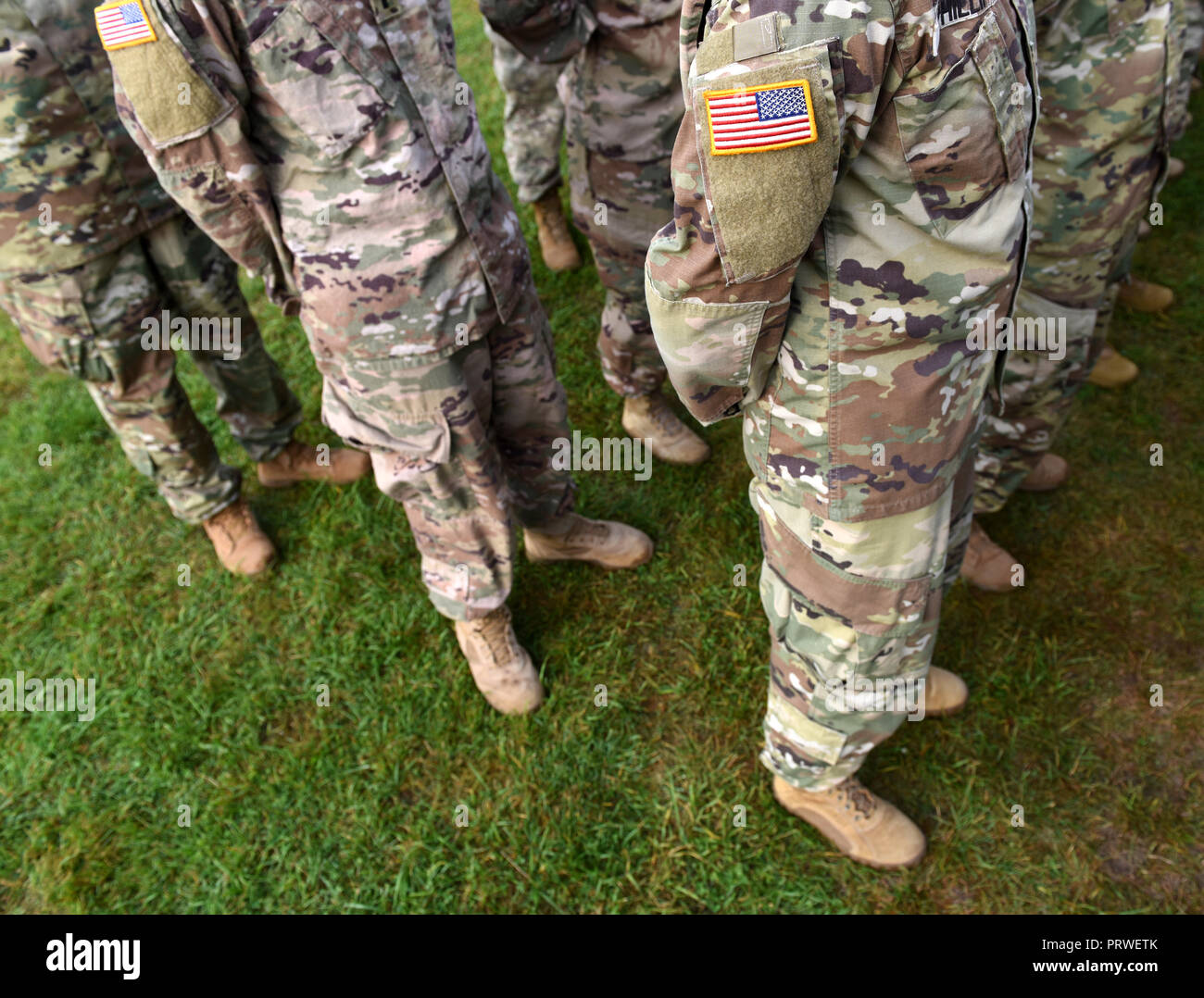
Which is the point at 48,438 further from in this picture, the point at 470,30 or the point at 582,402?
the point at 470,30

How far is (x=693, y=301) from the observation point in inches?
56.0

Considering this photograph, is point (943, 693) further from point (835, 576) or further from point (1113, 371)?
point (1113, 371)

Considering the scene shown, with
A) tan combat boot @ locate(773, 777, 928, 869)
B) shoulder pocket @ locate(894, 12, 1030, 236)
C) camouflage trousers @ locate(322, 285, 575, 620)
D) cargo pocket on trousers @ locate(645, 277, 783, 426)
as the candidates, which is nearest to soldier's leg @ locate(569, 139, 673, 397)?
camouflage trousers @ locate(322, 285, 575, 620)

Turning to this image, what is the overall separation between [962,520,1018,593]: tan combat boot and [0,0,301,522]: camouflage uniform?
2.71m

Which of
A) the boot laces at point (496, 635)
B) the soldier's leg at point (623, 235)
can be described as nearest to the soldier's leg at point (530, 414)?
the boot laces at point (496, 635)

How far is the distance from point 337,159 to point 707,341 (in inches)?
38.1

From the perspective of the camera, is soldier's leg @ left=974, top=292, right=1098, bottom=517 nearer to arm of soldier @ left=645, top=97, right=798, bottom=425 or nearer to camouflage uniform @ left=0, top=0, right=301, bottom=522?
arm of soldier @ left=645, top=97, right=798, bottom=425

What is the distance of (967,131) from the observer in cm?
130

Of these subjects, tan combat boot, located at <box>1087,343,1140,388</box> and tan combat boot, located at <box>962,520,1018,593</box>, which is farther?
tan combat boot, located at <box>1087,343,1140,388</box>

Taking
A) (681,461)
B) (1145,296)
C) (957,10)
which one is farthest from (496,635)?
(1145,296)

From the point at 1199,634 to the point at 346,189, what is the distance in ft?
9.46

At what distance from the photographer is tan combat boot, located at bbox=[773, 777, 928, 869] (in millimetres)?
2256

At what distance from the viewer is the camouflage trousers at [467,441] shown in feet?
6.96

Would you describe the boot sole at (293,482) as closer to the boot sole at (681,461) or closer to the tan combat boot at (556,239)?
the boot sole at (681,461)
